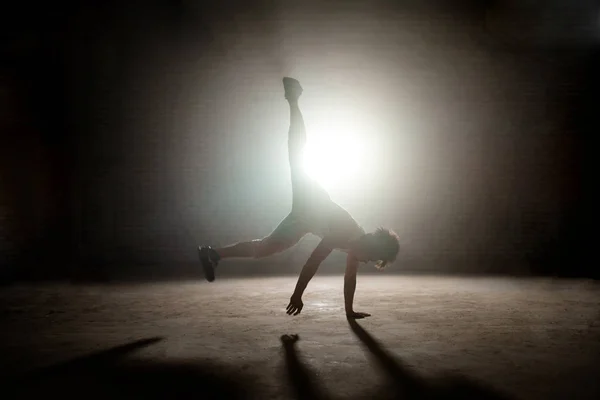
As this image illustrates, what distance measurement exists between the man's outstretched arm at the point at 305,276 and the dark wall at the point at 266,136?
4.08 m

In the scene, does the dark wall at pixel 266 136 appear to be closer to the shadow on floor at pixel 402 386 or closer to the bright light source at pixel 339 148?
the bright light source at pixel 339 148

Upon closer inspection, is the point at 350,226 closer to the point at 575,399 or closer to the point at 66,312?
the point at 575,399

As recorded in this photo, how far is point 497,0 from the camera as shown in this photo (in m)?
6.71

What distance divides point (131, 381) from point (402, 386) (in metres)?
1.01

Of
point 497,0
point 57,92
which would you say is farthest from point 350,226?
point 57,92

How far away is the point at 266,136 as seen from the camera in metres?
7.23

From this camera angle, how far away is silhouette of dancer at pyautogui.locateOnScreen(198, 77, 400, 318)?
9.41 feet

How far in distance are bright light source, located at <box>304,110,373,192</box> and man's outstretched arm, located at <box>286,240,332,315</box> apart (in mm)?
4233

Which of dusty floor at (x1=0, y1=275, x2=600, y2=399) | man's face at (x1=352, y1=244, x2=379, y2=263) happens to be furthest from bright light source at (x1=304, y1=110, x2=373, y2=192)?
man's face at (x1=352, y1=244, x2=379, y2=263)

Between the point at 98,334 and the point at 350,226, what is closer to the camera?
the point at 98,334

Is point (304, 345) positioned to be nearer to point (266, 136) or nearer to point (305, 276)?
point (305, 276)

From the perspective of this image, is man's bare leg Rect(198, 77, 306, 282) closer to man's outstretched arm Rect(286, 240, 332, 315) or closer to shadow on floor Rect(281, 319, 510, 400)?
man's outstretched arm Rect(286, 240, 332, 315)

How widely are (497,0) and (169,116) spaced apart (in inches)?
195

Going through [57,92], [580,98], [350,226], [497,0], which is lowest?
[350,226]
